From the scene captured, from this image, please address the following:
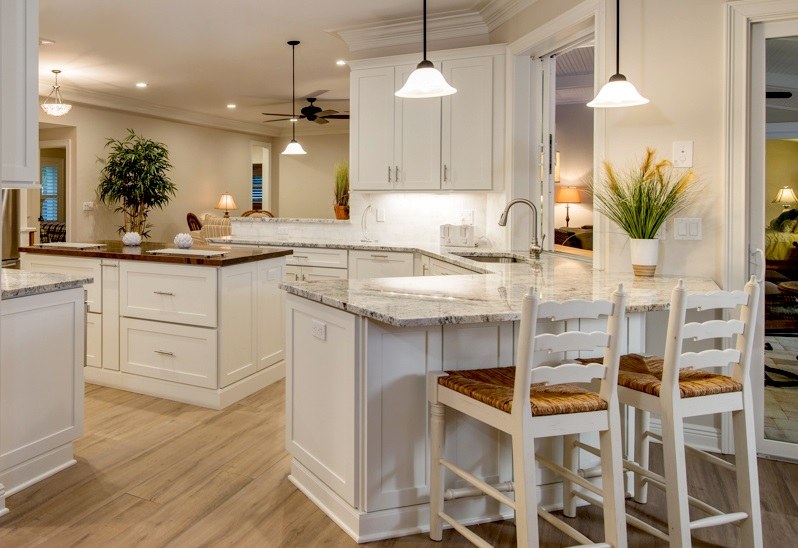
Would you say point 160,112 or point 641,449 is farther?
point 160,112

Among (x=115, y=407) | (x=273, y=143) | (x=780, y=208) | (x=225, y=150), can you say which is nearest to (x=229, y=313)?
(x=115, y=407)

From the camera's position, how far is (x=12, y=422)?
2.58 meters

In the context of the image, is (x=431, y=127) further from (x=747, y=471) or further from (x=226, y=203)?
(x=226, y=203)

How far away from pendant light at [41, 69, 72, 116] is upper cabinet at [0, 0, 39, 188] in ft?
15.3

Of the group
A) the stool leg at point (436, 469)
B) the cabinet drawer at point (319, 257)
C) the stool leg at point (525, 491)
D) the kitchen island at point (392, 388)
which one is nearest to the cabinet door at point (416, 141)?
the cabinet drawer at point (319, 257)

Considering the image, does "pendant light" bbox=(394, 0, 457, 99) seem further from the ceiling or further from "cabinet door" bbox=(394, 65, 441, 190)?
"cabinet door" bbox=(394, 65, 441, 190)

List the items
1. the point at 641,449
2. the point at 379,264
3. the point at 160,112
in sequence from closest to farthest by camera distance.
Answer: the point at 641,449 → the point at 379,264 → the point at 160,112

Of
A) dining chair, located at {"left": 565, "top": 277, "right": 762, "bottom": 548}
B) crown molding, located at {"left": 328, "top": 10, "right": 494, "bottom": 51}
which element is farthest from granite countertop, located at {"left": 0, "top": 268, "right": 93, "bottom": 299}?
crown molding, located at {"left": 328, "top": 10, "right": 494, "bottom": 51}

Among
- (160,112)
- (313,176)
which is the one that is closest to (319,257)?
(160,112)

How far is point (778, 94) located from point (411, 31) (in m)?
2.95

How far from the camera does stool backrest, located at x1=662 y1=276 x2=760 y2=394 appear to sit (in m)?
1.94

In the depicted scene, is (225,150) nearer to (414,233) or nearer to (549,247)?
(414,233)

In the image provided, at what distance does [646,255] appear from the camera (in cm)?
302

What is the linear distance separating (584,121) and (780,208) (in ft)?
4.92
